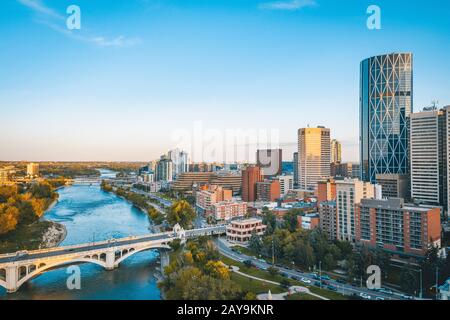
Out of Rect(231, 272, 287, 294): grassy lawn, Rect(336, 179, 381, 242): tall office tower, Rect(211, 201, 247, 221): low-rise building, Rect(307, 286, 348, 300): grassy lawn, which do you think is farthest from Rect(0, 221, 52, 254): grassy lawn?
Rect(336, 179, 381, 242): tall office tower

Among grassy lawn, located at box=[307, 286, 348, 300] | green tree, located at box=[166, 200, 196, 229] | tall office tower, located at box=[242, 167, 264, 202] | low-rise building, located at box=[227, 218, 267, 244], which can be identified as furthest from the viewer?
tall office tower, located at box=[242, 167, 264, 202]

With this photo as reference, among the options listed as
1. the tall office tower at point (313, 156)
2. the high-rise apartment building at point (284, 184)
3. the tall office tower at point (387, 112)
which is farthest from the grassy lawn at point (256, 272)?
the tall office tower at point (313, 156)

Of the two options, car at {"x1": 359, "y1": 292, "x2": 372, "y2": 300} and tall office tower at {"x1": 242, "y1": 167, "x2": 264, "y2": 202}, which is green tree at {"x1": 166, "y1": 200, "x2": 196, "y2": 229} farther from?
car at {"x1": 359, "y1": 292, "x2": 372, "y2": 300}

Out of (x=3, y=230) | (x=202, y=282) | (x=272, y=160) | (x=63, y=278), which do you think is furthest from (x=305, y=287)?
(x=272, y=160)

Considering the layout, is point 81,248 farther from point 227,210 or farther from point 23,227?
point 227,210

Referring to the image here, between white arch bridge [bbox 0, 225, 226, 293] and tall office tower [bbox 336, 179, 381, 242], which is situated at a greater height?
tall office tower [bbox 336, 179, 381, 242]

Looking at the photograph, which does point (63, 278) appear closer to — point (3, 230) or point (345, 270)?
point (3, 230)

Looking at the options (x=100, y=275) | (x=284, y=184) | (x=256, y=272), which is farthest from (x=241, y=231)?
(x=284, y=184)

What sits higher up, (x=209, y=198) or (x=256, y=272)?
(x=209, y=198)
